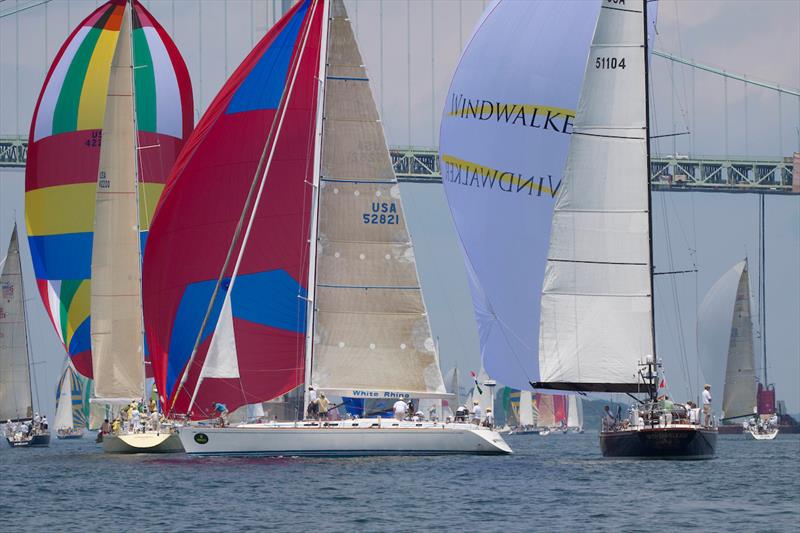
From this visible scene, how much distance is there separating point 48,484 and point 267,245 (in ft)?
9.72

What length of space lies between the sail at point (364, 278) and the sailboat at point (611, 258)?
3.94ft

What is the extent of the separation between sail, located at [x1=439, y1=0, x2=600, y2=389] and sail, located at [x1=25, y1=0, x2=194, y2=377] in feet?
14.1

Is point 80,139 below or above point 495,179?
above

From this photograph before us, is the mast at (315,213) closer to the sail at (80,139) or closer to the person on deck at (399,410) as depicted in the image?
the person on deck at (399,410)

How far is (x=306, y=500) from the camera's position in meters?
13.1

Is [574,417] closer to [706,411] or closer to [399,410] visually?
[706,411]

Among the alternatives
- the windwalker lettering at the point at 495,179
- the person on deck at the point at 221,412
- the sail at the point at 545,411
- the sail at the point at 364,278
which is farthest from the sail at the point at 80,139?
the sail at the point at 545,411

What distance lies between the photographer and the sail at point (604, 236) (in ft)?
53.2

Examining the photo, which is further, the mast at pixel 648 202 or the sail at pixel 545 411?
the sail at pixel 545 411

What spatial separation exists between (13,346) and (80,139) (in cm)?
883

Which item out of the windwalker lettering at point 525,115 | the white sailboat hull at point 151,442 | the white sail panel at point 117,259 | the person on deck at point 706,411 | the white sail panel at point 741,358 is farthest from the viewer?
the white sail panel at point 741,358

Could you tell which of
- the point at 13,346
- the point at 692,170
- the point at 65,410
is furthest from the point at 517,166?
the point at 692,170

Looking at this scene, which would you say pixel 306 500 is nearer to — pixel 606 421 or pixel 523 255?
pixel 606 421

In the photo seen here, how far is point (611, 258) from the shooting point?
16250 mm
